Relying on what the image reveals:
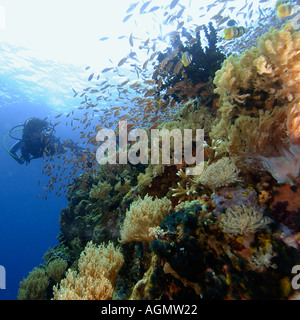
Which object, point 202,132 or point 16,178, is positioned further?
point 16,178

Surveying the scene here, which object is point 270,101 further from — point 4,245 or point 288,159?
point 4,245

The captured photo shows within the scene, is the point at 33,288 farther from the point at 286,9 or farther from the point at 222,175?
the point at 286,9

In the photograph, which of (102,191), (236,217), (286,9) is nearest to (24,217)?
(102,191)

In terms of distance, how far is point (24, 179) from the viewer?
351ft

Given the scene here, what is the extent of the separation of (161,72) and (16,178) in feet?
418

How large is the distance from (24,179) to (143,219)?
126m

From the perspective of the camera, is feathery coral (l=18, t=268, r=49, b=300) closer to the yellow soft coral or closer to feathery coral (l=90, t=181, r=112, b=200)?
feathery coral (l=90, t=181, r=112, b=200)

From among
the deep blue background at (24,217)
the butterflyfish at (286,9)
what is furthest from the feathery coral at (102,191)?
the deep blue background at (24,217)

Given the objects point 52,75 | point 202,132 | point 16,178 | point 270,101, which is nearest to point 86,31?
point 52,75

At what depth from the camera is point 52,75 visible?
90.4 ft

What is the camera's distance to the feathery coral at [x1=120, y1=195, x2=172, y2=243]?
329 cm

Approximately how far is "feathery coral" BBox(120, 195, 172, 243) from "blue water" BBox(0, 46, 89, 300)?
5.84m

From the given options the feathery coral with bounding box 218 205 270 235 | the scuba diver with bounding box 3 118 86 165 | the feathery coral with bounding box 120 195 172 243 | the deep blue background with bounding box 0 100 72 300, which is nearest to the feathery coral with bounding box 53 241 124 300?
the feathery coral with bounding box 120 195 172 243

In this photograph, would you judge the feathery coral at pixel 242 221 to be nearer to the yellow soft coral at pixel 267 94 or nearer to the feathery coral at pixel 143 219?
the yellow soft coral at pixel 267 94
